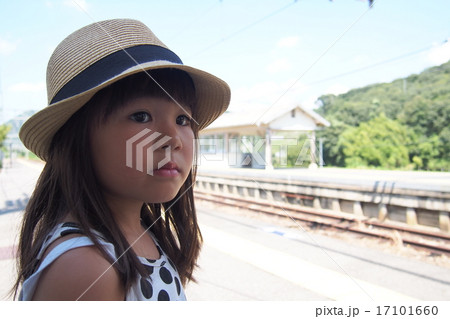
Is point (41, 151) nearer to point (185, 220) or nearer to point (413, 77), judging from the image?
point (185, 220)

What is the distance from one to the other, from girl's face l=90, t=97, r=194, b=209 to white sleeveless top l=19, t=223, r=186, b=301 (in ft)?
0.35

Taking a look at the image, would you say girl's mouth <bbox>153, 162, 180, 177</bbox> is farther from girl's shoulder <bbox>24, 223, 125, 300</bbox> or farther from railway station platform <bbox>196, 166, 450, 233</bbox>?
railway station platform <bbox>196, 166, 450, 233</bbox>

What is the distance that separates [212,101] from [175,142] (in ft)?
0.97

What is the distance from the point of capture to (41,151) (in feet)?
2.30

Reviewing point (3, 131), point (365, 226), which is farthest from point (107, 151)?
point (3, 131)

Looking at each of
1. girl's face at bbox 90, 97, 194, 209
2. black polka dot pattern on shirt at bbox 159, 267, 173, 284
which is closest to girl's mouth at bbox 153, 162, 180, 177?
girl's face at bbox 90, 97, 194, 209

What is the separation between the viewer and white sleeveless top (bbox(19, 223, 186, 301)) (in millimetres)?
479

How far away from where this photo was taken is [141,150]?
56 centimetres

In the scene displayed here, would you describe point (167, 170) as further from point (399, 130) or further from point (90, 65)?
point (399, 130)

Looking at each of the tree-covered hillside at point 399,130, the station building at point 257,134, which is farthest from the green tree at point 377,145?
the station building at point 257,134

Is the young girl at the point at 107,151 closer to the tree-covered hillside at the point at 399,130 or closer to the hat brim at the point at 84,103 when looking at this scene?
the hat brim at the point at 84,103

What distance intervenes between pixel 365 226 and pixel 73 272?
4.14 m

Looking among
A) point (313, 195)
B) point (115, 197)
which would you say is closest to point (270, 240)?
point (313, 195)

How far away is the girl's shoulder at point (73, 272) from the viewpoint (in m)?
0.46
